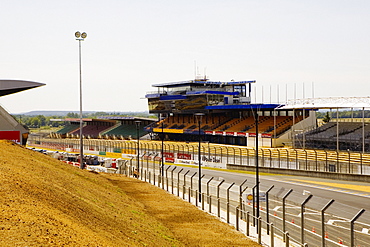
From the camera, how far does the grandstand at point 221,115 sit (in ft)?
234

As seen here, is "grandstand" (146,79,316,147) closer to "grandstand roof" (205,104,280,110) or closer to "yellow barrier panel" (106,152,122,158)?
"grandstand roof" (205,104,280,110)

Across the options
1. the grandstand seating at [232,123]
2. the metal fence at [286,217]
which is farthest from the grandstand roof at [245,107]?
the metal fence at [286,217]

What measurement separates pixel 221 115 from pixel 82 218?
244 ft

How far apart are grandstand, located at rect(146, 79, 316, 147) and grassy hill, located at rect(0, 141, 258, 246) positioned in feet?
148

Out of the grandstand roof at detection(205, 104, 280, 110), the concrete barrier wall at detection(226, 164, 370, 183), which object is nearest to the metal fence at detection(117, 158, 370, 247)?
the concrete barrier wall at detection(226, 164, 370, 183)

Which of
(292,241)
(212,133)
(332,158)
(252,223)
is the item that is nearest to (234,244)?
(292,241)

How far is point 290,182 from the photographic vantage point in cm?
4056

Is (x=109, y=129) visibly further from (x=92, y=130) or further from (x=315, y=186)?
(x=315, y=186)

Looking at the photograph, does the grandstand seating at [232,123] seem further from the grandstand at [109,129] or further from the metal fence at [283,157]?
the metal fence at [283,157]

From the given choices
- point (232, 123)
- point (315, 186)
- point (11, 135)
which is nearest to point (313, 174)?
point (315, 186)

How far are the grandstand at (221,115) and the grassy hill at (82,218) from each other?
4511 centimetres

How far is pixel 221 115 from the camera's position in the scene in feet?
292

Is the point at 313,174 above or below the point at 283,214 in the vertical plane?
below

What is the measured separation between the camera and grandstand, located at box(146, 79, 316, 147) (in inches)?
2805
